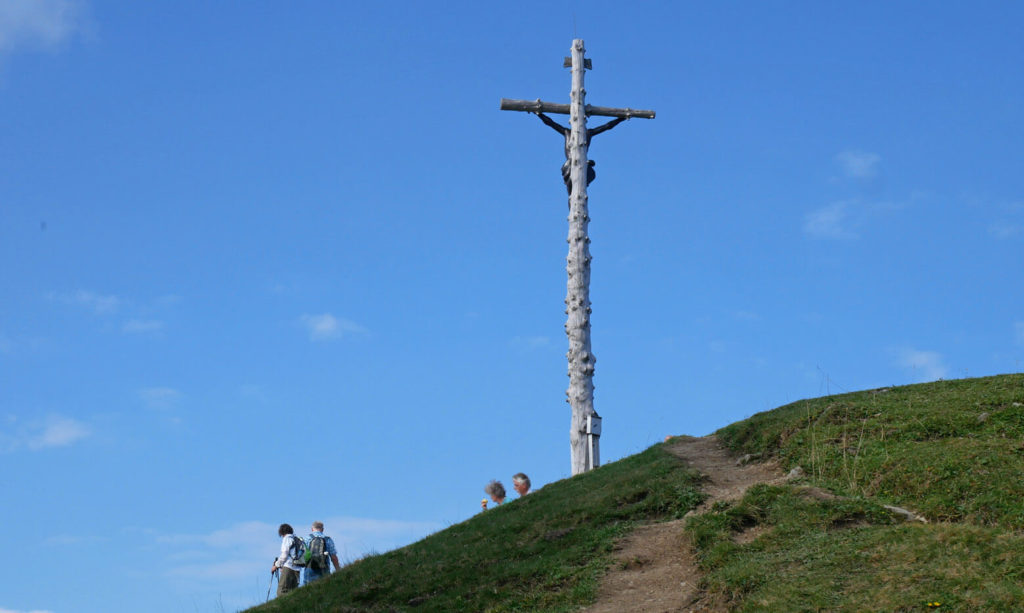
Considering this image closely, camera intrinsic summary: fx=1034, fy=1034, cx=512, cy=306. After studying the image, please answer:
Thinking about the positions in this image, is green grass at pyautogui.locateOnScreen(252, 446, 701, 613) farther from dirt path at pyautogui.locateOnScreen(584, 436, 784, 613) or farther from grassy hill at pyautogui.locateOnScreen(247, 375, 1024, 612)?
dirt path at pyautogui.locateOnScreen(584, 436, 784, 613)

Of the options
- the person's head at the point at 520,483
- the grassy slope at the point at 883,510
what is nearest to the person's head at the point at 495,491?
the person's head at the point at 520,483

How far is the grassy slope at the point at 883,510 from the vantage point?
30.7 feet

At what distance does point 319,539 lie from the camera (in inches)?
608

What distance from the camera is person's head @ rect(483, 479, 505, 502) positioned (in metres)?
16.3

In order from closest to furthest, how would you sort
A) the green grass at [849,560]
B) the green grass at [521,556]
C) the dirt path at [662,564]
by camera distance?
the green grass at [849,560], the dirt path at [662,564], the green grass at [521,556]

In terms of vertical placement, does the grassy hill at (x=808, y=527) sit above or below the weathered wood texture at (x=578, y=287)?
below

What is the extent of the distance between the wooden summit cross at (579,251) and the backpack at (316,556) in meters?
4.60

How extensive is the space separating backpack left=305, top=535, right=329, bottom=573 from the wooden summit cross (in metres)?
4.60

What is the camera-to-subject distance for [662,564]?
37.9ft

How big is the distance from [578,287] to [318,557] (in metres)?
6.50

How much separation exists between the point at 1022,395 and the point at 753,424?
3833 millimetres

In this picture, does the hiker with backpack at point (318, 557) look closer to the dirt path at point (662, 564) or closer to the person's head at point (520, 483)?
the person's head at point (520, 483)

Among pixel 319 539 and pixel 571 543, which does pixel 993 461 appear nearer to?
pixel 571 543

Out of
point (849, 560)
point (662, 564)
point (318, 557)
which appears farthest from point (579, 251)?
point (849, 560)
